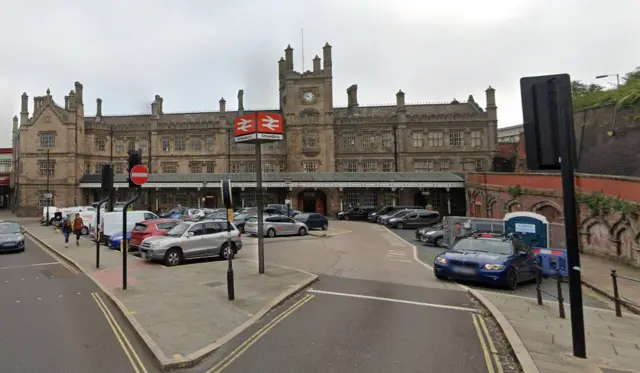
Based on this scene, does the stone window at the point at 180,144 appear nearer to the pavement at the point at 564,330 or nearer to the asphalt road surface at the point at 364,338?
the asphalt road surface at the point at 364,338

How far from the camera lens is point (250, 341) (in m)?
6.68

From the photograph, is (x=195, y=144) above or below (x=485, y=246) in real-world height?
above

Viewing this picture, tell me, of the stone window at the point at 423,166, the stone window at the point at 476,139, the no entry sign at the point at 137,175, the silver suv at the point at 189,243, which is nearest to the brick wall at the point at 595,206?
the silver suv at the point at 189,243

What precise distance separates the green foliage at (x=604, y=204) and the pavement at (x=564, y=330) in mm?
4976

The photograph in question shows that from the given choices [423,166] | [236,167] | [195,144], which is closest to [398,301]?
[423,166]

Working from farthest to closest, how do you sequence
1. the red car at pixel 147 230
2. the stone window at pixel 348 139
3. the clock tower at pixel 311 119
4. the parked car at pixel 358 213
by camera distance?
the stone window at pixel 348 139 < the clock tower at pixel 311 119 < the parked car at pixel 358 213 < the red car at pixel 147 230

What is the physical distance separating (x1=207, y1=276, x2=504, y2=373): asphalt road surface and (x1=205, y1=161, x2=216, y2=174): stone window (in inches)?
1807

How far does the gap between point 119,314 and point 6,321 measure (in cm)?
215

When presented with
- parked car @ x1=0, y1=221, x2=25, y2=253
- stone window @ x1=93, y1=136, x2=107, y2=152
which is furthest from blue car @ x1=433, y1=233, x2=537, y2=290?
stone window @ x1=93, y1=136, x2=107, y2=152

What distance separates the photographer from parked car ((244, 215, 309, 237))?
25172mm

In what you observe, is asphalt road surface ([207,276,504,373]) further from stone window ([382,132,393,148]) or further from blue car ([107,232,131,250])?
stone window ([382,132,393,148])

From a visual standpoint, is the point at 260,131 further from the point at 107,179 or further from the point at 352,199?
the point at 352,199

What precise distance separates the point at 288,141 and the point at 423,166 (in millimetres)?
18986

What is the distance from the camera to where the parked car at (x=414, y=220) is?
1286 inches
